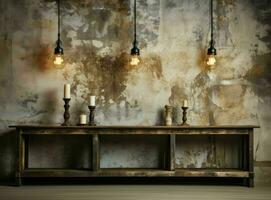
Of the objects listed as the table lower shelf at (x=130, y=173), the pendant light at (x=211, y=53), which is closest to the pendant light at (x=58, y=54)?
the table lower shelf at (x=130, y=173)

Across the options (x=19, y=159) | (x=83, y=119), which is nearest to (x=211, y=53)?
(x=83, y=119)

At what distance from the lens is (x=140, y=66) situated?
5352 mm

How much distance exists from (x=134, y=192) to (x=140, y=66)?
1.67 m

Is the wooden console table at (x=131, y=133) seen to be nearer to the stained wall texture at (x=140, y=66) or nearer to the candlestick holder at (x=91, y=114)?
the candlestick holder at (x=91, y=114)

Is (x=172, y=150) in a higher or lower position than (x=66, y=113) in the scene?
lower

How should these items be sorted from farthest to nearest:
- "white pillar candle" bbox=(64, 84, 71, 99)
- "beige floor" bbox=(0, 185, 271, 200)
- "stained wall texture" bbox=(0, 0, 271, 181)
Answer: "stained wall texture" bbox=(0, 0, 271, 181)
"white pillar candle" bbox=(64, 84, 71, 99)
"beige floor" bbox=(0, 185, 271, 200)

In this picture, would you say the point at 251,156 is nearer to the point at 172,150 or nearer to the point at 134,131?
the point at 172,150

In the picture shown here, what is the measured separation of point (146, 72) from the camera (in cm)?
534

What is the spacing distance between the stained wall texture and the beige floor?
2.52 ft

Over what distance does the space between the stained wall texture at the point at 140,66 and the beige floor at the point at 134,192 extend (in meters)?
0.77

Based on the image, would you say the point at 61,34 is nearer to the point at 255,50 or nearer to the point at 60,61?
the point at 60,61

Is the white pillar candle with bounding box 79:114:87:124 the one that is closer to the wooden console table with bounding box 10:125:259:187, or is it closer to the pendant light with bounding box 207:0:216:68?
the wooden console table with bounding box 10:125:259:187

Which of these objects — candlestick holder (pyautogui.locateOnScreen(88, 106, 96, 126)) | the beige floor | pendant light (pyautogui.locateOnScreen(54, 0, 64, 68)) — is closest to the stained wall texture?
pendant light (pyautogui.locateOnScreen(54, 0, 64, 68))

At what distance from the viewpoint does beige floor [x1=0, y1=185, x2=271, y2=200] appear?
13.5 feet
